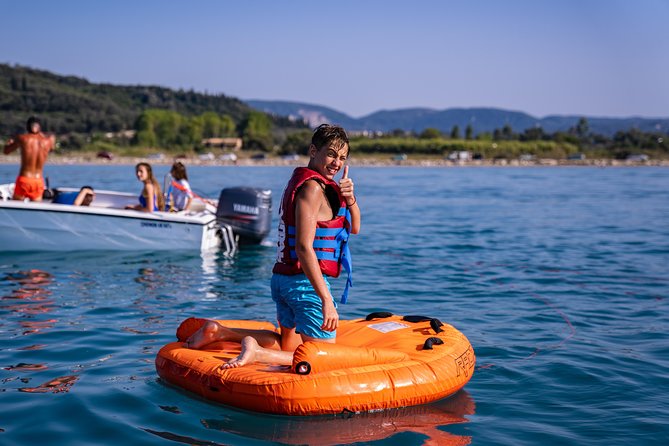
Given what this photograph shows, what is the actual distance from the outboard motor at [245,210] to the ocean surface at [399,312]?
44 centimetres

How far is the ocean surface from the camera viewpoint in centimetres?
430

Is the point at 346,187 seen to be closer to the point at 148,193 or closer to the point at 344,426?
the point at 344,426

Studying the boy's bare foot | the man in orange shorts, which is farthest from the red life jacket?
the man in orange shorts

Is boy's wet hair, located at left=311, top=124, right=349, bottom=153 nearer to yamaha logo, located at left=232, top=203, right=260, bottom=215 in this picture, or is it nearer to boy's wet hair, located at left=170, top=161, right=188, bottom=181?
yamaha logo, located at left=232, top=203, right=260, bottom=215

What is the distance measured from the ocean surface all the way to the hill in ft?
309

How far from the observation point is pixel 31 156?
10.0 metres

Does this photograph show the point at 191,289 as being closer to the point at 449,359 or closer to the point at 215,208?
the point at 215,208

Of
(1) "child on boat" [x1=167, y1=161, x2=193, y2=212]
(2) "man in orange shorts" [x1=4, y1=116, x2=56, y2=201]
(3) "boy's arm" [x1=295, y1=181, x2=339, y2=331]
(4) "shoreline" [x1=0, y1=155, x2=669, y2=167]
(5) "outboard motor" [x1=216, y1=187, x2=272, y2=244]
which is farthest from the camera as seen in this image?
(4) "shoreline" [x1=0, y1=155, x2=669, y2=167]

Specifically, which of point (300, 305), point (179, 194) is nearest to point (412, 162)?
point (179, 194)

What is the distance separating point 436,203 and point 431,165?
53.6m

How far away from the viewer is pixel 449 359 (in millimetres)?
4703

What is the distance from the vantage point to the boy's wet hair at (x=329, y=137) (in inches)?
160

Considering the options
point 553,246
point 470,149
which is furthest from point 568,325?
point 470,149

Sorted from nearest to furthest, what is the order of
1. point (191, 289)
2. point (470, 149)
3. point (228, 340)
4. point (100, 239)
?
1. point (228, 340)
2. point (191, 289)
3. point (100, 239)
4. point (470, 149)
